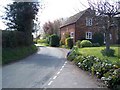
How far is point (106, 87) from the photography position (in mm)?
10992

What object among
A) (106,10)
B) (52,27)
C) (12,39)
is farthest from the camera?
(52,27)

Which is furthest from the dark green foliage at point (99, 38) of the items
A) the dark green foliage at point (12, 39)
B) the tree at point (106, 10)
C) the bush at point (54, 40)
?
the tree at point (106, 10)

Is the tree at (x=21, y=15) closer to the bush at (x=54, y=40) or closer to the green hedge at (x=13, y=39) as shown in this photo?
the green hedge at (x=13, y=39)

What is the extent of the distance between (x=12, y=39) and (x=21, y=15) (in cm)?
820

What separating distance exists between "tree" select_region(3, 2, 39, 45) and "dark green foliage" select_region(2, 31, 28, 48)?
2769 millimetres

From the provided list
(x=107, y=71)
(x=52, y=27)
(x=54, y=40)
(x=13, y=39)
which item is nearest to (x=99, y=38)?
(x=54, y=40)

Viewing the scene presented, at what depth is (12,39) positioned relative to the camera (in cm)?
2855

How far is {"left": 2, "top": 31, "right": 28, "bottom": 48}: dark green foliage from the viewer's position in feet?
86.1

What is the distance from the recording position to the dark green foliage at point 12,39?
26.2 metres

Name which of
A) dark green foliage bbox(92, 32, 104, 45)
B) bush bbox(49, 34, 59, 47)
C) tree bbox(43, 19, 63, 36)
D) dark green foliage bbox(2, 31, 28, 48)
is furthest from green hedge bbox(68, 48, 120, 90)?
tree bbox(43, 19, 63, 36)

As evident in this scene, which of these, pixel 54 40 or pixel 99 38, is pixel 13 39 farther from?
pixel 54 40

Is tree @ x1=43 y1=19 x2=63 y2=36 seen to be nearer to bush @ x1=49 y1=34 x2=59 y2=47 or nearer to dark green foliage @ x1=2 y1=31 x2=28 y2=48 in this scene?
bush @ x1=49 y1=34 x2=59 y2=47

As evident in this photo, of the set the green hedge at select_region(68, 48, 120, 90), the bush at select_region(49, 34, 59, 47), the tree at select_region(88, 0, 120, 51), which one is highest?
the tree at select_region(88, 0, 120, 51)

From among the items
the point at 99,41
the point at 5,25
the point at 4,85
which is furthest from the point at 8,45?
the point at 99,41
